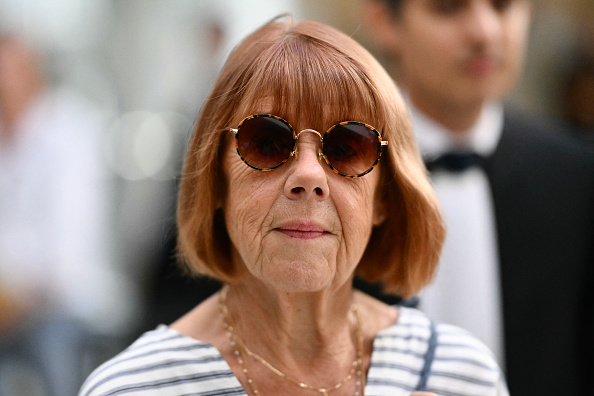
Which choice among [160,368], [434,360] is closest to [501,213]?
[434,360]

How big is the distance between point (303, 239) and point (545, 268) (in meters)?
1.99

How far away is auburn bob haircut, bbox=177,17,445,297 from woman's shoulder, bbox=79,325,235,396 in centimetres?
28

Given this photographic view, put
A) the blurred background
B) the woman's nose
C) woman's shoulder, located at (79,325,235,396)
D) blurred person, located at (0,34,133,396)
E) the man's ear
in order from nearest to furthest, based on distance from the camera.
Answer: the woman's nose < woman's shoulder, located at (79,325,235,396) < the man's ear < the blurred background < blurred person, located at (0,34,133,396)

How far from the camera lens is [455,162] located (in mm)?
3697

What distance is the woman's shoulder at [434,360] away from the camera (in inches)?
93.4

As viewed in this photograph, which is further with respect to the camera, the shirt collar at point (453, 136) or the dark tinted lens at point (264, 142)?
the shirt collar at point (453, 136)

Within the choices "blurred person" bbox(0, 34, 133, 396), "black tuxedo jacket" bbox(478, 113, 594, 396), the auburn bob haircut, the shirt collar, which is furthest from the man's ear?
"blurred person" bbox(0, 34, 133, 396)

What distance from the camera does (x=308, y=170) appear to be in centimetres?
201

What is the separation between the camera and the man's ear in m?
3.94

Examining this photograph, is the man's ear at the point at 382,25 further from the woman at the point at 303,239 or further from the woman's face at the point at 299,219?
the woman's face at the point at 299,219

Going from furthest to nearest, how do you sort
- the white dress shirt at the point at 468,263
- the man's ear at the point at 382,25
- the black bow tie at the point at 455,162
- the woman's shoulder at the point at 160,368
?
1. the man's ear at the point at 382,25
2. the black bow tie at the point at 455,162
3. the white dress shirt at the point at 468,263
4. the woman's shoulder at the point at 160,368

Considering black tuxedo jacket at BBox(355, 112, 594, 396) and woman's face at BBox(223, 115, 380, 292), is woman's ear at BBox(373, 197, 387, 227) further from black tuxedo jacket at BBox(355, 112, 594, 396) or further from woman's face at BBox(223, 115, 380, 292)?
black tuxedo jacket at BBox(355, 112, 594, 396)

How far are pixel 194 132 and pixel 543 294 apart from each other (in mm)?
2079

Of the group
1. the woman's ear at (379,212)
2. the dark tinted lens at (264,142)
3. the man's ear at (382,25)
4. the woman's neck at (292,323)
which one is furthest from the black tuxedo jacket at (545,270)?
the dark tinted lens at (264,142)
